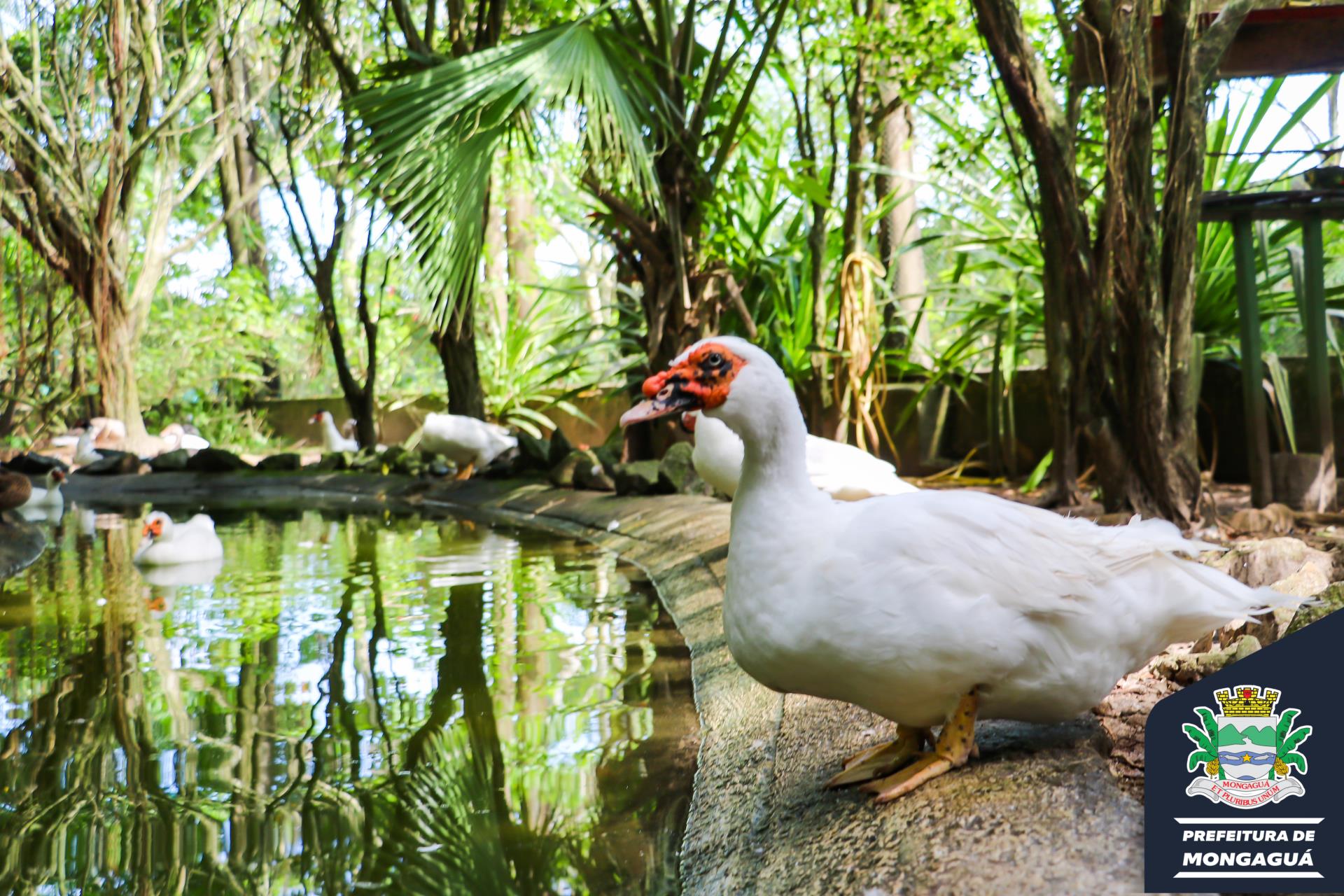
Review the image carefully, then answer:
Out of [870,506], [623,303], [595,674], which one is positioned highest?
[623,303]

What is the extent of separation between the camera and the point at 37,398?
11672 mm

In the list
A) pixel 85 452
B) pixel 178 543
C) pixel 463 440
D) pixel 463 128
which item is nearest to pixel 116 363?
pixel 85 452

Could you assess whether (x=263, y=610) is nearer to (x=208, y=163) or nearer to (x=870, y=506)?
(x=870, y=506)

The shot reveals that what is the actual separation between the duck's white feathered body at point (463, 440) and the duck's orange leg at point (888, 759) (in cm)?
615

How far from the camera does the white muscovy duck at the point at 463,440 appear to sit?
792cm

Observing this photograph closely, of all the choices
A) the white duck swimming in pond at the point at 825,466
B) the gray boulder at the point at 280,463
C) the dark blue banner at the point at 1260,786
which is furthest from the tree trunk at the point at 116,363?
the dark blue banner at the point at 1260,786

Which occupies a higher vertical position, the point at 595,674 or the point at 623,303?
the point at 623,303

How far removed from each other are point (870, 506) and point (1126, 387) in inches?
85.2

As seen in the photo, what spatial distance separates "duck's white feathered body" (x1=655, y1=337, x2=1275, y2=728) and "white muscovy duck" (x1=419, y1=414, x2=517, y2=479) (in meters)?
6.14

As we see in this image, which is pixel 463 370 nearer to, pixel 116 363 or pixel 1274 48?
pixel 116 363

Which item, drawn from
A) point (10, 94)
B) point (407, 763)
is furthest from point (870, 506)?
point (10, 94)

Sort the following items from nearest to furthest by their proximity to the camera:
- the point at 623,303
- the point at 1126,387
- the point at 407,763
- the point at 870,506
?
1. the point at 870,506
2. the point at 407,763
3. the point at 1126,387
4. the point at 623,303

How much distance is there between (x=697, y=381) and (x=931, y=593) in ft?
1.63

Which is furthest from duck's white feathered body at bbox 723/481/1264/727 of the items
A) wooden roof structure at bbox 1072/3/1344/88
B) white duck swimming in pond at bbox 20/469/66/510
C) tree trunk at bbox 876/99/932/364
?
white duck swimming in pond at bbox 20/469/66/510
